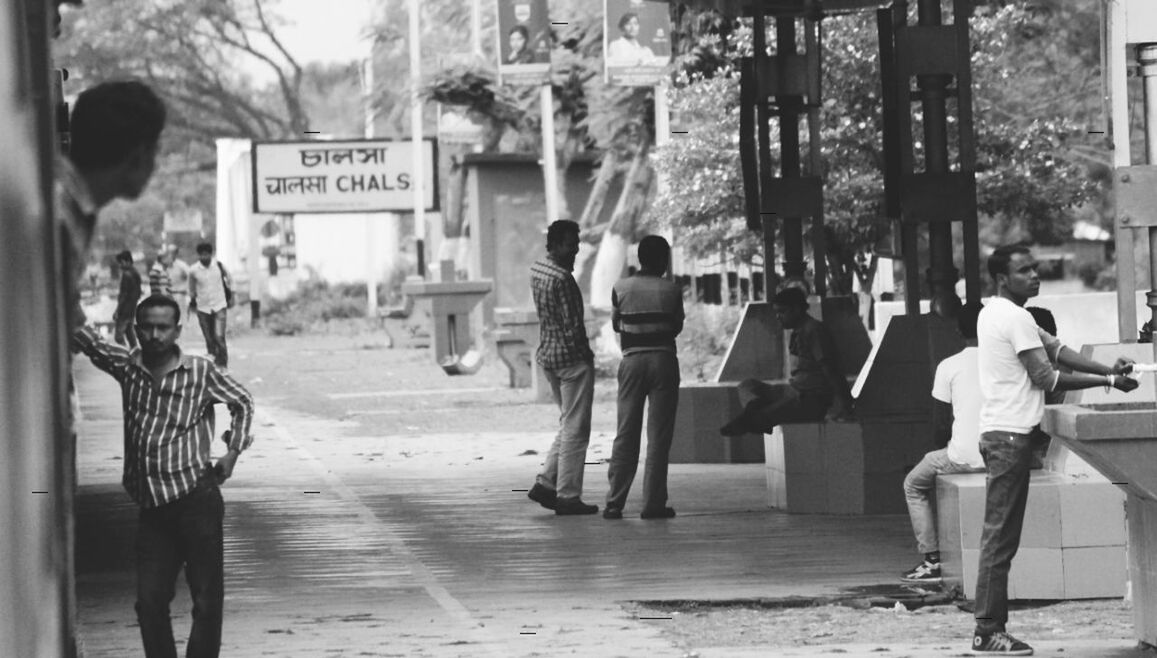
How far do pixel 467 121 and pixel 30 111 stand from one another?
42.5m

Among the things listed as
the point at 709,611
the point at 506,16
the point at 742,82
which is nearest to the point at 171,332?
the point at 709,611

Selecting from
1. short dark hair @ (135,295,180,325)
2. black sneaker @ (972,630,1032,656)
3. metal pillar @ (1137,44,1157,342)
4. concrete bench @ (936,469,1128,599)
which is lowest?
black sneaker @ (972,630,1032,656)

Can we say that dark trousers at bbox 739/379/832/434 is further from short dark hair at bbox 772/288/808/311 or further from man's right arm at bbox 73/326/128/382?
man's right arm at bbox 73/326/128/382

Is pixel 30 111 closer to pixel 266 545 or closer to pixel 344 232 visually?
pixel 266 545

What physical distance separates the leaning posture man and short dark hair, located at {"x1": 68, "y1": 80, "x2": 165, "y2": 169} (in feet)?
18.3

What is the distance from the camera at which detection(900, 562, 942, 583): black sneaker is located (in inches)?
395

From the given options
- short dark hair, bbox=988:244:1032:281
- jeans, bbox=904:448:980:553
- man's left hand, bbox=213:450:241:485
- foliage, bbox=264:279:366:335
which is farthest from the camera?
foliage, bbox=264:279:366:335

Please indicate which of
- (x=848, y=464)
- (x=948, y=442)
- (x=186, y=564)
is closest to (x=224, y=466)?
(x=186, y=564)

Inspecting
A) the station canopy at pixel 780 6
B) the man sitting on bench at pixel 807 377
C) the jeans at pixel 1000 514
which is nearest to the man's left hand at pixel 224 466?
the jeans at pixel 1000 514

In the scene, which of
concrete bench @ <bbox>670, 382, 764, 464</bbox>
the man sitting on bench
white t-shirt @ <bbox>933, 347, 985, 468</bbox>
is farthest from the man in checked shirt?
concrete bench @ <bbox>670, 382, 764, 464</bbox>

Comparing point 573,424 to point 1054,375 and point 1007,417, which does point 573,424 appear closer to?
point 1007,417

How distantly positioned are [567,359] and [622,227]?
23.4 metres

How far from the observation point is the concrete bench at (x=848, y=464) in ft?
42.9

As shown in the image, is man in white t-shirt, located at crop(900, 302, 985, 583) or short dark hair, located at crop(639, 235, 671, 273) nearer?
man in white t-shirt, located at crop(900, 302, 985, 583)
